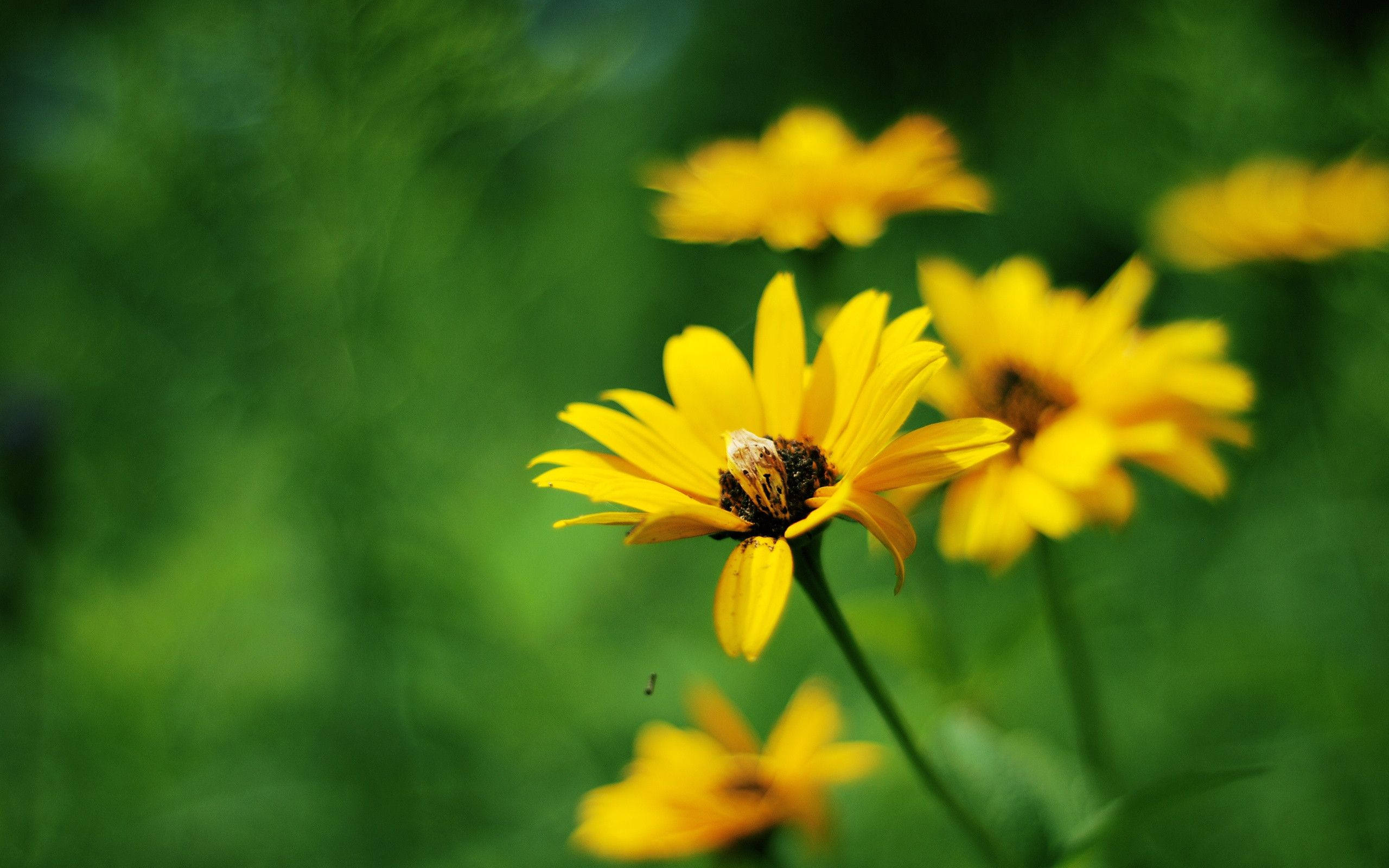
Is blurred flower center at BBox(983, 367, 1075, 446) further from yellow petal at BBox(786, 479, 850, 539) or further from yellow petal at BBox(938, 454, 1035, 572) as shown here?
yellow petal at BBox(786, 479, 850, 539)

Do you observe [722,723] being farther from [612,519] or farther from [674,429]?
[612,519]

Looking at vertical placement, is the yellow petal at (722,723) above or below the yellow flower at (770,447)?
below

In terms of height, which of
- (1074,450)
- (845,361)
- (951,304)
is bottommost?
(1074,450)

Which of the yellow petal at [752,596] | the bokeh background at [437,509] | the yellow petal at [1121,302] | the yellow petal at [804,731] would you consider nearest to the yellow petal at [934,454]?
the yellow petal at [752,596]

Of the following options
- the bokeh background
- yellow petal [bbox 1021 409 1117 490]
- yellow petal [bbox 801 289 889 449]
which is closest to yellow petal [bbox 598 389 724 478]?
yellow petal [bbox 801 289 889 449]

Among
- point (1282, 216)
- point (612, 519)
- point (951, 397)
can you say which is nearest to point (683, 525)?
point (612, 519)

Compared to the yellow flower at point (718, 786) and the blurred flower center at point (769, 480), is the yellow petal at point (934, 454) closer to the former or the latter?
the blurred flower center at point (769, 480)
